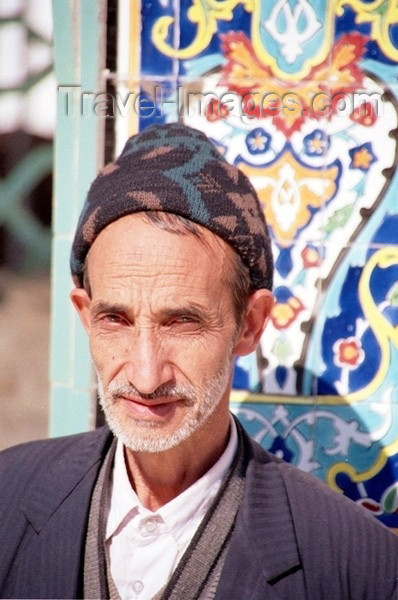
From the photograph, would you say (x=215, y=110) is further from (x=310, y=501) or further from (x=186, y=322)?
(x=310, y=501)

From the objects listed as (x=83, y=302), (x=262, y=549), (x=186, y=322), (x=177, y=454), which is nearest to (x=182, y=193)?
(x=186, y=322)

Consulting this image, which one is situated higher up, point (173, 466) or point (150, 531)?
point (173, 466)

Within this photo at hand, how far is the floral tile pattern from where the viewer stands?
232cm

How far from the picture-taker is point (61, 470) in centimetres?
199

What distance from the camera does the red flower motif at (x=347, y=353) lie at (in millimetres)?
2396

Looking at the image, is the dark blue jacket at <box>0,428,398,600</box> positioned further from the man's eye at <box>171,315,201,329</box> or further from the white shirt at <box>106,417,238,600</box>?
the man's eye at <box>171,315,201,329</box>

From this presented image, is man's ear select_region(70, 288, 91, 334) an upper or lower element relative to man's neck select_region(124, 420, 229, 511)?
upper

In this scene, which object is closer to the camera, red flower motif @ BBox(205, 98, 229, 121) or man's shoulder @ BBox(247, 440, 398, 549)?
man's shoulder @ BBox(247, 440, 398, 549)

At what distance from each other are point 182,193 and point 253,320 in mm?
402

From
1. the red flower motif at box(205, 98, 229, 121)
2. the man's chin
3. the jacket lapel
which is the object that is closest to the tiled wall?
the red flower motif at box(205, 98, 229, 121)

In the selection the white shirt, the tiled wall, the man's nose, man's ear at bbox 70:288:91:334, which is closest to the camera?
the man's nose

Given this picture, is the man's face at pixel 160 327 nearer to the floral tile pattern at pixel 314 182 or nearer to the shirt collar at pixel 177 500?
the shirt collar at pixel 177 500

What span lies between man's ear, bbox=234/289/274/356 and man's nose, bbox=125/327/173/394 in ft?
0.77

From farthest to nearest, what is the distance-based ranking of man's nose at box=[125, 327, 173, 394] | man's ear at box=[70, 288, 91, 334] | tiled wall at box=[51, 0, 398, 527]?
1. tiled wall at box=[51, 0, 398, 527]
2. man's ear at box=[70, 288, 91, 334]
3. man's nose at box=[125, 327, 173, 394]
